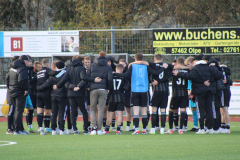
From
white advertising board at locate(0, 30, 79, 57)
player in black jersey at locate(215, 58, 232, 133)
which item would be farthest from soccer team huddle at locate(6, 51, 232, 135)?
white advertising board at locate(0, 30, 79, 57)

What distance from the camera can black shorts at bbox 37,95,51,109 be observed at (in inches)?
436

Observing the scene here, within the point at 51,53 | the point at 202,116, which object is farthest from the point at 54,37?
the point at 202,116

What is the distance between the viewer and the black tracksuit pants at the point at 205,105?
10570mm

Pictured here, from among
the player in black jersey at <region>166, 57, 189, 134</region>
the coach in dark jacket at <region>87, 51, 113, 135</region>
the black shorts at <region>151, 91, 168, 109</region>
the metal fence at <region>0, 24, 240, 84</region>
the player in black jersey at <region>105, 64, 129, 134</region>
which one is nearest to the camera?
the coach in dark jacket at <region>87, 51, 113, 135</region>

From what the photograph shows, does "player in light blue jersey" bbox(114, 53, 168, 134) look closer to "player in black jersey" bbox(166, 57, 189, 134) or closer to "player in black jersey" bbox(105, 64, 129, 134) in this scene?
"player in black jersey" bbox(105, 64, 129, 134)

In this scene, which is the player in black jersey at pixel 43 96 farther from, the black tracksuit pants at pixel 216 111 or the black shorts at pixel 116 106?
the black tracksuit pants at pixel 216 111

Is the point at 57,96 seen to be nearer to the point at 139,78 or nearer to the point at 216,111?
the point at 139,78

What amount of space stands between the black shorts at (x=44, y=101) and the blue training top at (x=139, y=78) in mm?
2400

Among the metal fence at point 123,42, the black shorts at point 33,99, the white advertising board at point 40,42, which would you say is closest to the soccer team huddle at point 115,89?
the black shorts at point 33,99

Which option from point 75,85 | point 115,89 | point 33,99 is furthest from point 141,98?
point 33,99

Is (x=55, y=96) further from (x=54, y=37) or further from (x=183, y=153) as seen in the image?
(x=54, y=37)

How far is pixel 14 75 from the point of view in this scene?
35.3ft

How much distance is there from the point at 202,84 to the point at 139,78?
168cm

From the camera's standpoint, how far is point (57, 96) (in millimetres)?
10633
